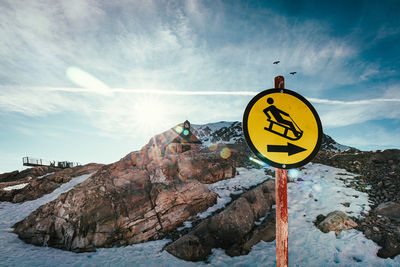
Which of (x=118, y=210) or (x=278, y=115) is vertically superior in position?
(x=278, y=115)

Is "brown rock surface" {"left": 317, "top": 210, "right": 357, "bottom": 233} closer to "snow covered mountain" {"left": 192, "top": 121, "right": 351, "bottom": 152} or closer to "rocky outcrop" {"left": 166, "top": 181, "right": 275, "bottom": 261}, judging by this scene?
"rocky outcrop" {"left": 166, "top": 181, "right": 275, "bottom": 261}

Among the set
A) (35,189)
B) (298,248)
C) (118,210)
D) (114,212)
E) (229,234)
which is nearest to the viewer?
(298,248)

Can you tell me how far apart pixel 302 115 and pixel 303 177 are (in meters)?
12.6

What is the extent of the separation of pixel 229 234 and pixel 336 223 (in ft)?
15.6

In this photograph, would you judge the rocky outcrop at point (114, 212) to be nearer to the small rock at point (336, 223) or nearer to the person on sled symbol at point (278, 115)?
the small rock at point (336, 223)

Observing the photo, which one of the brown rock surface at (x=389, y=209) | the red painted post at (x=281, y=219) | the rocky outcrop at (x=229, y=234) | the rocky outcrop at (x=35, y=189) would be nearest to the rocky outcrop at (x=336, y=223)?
the brown rock surface at (x=389, y=209)

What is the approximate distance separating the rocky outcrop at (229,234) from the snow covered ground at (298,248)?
0.28 meters

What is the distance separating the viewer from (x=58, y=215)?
1095 cm

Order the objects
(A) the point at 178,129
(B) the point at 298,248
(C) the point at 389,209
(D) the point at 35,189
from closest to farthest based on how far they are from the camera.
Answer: (B) the point at 298,248
(C) the point at 389,209
(D) the point at 35,189
(A) the point at 178,129

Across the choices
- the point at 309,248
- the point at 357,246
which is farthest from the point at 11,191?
the point at 357,246

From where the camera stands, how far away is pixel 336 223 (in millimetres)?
8016

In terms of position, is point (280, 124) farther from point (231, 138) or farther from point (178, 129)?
point (231, 138)

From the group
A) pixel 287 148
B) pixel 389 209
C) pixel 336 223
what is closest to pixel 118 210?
pixel 287 148

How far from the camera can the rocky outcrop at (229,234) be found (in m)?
7.88
